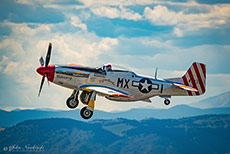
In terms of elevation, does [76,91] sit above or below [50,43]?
below

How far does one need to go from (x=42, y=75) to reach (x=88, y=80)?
3520 mm

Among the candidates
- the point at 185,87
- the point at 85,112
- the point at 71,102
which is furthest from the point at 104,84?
the point at 185,87

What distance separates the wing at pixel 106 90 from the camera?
95.9 ft

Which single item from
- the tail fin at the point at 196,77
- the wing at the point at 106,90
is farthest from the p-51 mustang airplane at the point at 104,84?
the tail fin at the point at 196,77

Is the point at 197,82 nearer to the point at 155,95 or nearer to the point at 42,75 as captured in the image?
the point at 155,95

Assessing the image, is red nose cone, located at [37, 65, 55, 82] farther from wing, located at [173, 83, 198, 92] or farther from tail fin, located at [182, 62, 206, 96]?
tail fin, located at [182, 62, 206, 96]

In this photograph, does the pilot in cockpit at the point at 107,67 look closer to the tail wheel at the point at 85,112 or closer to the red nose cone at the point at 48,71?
the tail wheel at the point at 85,112

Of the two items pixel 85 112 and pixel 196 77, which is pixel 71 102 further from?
pixel 196 77

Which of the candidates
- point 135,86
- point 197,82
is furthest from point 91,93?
point 197,82

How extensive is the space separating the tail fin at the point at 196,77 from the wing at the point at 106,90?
612 cm

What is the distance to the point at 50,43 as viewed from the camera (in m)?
31.9

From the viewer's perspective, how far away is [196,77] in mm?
34594

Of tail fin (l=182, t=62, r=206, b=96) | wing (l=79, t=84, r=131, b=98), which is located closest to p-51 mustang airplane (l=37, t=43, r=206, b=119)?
wing (l=79, t=84, r=131, b=98)

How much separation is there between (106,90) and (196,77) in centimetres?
882
